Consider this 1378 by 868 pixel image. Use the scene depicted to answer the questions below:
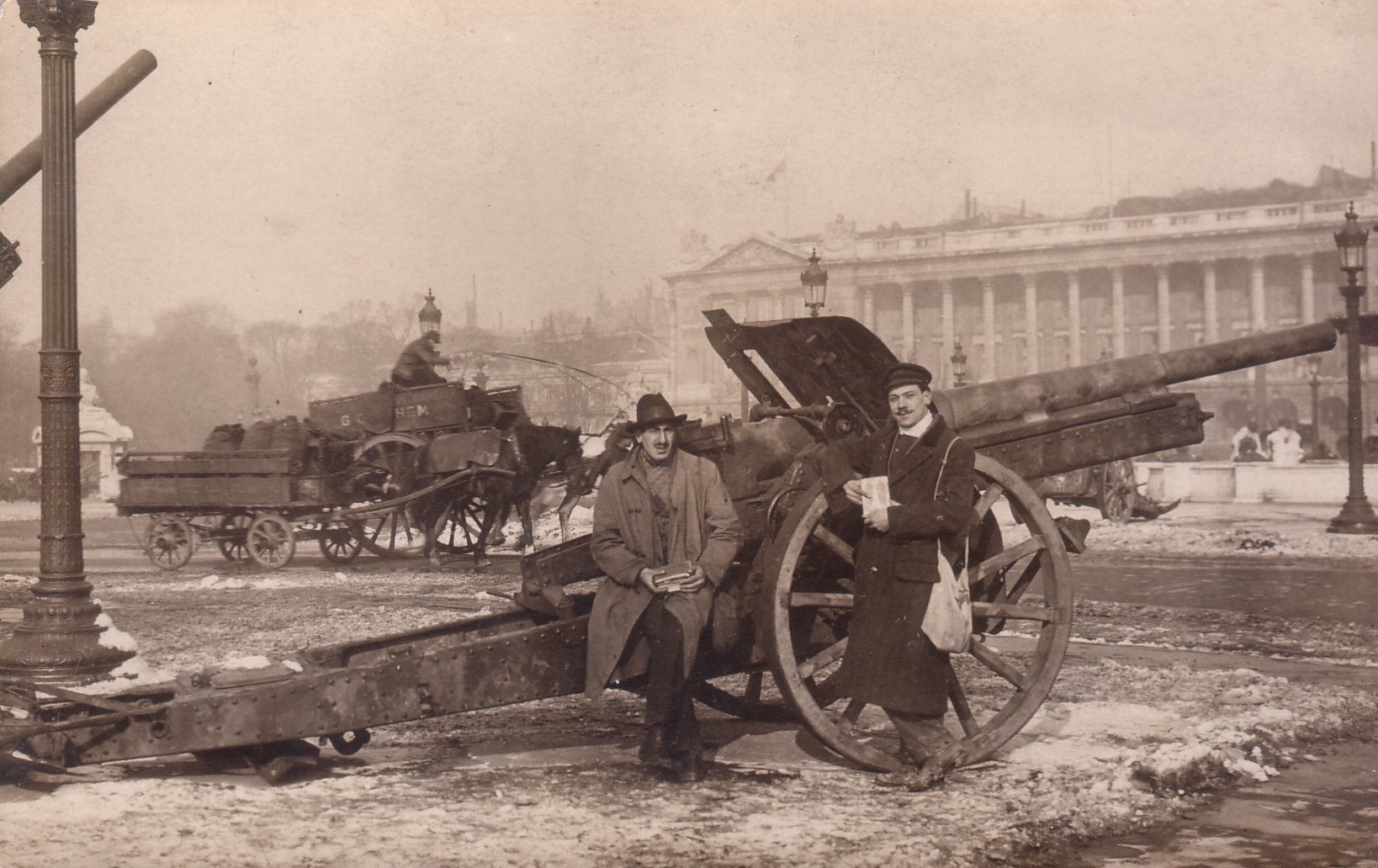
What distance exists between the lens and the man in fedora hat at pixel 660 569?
528cm

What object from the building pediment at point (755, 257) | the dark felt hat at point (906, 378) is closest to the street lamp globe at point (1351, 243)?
the dark felt hat at point (906, 378)

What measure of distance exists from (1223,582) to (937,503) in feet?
30.7

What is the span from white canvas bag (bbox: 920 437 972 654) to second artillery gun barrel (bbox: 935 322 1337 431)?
0.91 m

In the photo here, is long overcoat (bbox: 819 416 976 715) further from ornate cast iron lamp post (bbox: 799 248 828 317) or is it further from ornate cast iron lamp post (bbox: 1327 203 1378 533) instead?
ornate cast iron lamp post (bbox: 1327 203 1378 533)

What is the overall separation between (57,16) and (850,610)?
503cm

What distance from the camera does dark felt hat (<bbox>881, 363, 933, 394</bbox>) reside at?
202 inches

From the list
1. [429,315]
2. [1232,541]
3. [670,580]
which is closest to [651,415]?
[670,580]

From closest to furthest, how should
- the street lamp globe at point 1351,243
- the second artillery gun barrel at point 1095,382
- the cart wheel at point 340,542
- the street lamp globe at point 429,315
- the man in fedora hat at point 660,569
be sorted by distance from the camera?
the man in fedora hat at point 660,569 < the second artillery gun barrel at point 1095,382 < the cart wheel at point 340,542 < the street lamp globe at point 1351,243 < the street lamp globe at point 429,315

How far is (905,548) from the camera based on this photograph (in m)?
→ 5.05

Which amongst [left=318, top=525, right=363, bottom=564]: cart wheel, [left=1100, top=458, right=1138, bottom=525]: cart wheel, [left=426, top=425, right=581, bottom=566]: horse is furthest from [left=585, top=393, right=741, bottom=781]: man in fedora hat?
[left=1100, top=458, right=1138, bottom=525]: cart wheel

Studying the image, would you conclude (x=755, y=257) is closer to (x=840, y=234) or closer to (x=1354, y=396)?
(x=840, y=234)

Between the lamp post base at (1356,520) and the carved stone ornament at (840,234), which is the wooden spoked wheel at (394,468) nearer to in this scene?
the lamp post base at (1356,520)

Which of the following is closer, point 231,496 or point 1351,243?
point 231,496

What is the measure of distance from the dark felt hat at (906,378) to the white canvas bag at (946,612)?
26 cm
